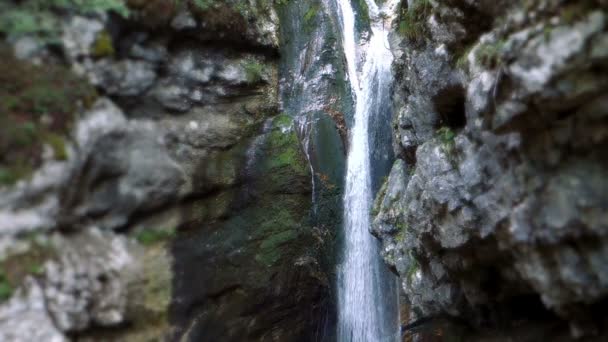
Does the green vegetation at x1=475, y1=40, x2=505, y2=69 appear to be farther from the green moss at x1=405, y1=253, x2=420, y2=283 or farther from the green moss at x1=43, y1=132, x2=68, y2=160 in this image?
the green moss at x1=43, y1=132, x2=68, y2=160

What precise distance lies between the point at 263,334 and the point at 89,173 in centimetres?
496

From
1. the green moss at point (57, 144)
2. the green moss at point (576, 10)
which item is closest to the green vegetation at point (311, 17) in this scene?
the green moss at point (57, 144)

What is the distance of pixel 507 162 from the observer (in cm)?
541

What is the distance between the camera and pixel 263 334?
9.04 meters

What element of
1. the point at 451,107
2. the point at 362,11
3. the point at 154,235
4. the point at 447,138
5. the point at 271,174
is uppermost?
the point at 362,11

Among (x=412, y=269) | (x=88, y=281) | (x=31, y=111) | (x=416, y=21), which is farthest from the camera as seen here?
(x=412, y=269)

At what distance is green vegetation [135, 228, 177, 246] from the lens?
6.96 meters

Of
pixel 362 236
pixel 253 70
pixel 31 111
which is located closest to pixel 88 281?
pixel 31 111

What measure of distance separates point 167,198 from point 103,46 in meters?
2.58

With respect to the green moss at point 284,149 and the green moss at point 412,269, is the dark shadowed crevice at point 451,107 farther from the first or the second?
the green moss at point 284,149

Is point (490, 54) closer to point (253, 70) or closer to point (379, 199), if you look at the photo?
point (379, 199)

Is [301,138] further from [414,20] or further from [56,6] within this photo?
[56,6]

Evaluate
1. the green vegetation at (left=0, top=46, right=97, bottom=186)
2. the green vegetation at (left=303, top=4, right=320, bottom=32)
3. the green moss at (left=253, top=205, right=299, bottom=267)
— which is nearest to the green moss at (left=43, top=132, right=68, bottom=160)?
the green vegetation at (left=0, top=46, right=97, bottom=186)

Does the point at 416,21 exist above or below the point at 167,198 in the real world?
above
